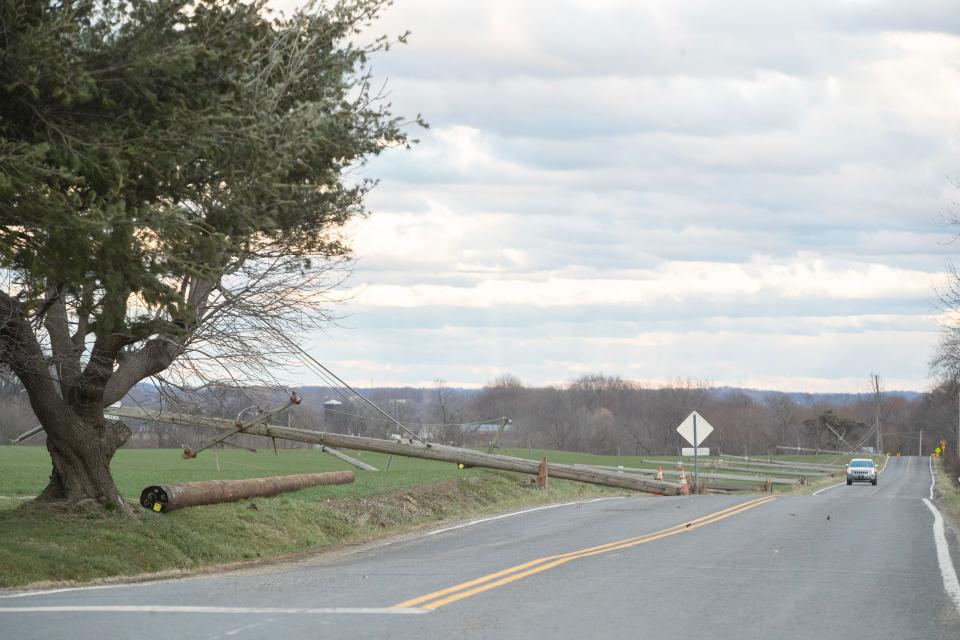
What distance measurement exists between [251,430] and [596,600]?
13.4 metres

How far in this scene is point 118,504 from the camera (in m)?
16.8

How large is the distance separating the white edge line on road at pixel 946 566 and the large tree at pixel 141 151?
818 centimetres

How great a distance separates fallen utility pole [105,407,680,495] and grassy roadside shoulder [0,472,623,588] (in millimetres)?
966

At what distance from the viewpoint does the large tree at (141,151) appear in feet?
34.1

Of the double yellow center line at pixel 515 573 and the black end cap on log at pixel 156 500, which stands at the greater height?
the black end cap on log at pixel 156 500

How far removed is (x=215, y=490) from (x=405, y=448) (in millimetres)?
6533

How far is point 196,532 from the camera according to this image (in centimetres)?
1741

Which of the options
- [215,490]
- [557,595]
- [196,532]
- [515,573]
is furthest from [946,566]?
[215,490]

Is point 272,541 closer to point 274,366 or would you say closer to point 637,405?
point 274,366

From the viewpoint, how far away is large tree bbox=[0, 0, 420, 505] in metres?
10.4

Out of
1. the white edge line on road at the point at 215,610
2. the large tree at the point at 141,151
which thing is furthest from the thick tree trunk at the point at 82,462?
the white edge line on road at the point at 215,610

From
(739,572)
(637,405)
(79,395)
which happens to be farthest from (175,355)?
(637,405)

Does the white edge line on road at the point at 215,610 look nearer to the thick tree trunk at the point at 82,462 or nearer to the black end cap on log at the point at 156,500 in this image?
the thick tree trunk at the point at 82,462

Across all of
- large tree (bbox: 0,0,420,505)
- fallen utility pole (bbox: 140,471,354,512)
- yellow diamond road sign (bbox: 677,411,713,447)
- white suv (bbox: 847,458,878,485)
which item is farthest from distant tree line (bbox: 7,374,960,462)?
large tree (bbox: 0,0,420,505)
